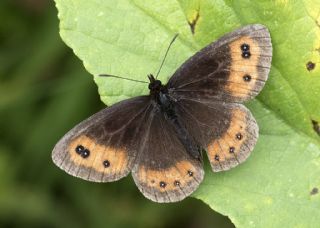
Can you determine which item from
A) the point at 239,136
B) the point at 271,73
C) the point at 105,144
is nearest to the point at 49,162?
the point at 105,144

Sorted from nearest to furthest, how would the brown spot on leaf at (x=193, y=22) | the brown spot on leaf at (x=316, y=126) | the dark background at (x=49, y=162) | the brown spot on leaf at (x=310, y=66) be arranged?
the brown spot on leaf at (x=310, y=66), the brown spot on leaf at (x=316, y=126), the brown spot on leaf at (x=193, y=22), the dark background at (x=49, y=162)

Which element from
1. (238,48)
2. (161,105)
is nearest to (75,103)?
(161,105)

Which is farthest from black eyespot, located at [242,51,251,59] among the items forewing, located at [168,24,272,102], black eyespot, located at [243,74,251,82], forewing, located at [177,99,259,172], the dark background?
the dark background

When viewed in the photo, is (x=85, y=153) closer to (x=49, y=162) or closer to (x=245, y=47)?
(x=245, y=47)

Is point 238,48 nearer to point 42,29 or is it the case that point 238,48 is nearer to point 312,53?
point 312,53

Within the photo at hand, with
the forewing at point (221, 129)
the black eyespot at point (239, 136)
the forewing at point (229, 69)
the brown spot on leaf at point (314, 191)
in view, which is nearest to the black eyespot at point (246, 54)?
the forewing at point (229, 69)

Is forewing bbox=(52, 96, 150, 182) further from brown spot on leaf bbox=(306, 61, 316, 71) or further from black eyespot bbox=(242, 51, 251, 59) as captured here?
brown spot on leaf bbox=(306, 61, 316, 71)

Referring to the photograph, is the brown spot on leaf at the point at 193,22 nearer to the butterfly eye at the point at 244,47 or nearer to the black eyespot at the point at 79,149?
the butterfly eye at the point at 244,47
